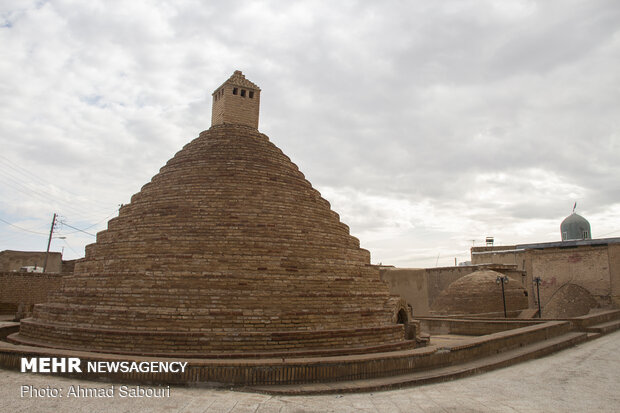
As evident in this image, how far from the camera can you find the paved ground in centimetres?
509

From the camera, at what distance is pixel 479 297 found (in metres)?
19.1

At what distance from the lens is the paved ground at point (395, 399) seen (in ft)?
16.7

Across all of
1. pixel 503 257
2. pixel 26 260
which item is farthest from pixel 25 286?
pixel 503 257

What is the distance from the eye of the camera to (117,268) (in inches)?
352

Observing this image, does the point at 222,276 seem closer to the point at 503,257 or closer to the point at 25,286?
the point at 25,286

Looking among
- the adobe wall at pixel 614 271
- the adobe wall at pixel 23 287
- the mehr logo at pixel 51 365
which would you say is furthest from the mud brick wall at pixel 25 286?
the adobe wall at pixel 614 271

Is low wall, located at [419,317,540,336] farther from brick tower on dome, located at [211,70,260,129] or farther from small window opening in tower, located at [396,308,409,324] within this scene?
brick tower on dome, located at [211,70,260,129]

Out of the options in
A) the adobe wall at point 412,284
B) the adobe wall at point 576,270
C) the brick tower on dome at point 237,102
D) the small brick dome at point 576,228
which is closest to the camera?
the brick tower on dome at point 237,102

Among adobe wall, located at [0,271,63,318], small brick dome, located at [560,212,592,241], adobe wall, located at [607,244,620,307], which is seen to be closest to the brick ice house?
adobe wall, located at [0,271,63,318]

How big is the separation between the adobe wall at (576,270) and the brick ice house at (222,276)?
17.2m

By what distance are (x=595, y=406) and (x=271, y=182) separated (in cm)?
738

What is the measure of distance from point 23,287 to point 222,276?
577 inches

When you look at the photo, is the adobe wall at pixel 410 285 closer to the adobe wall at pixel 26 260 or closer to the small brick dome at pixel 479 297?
the small brick dome at pixel 479 297

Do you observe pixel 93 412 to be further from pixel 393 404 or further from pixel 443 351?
pixel 443 351
